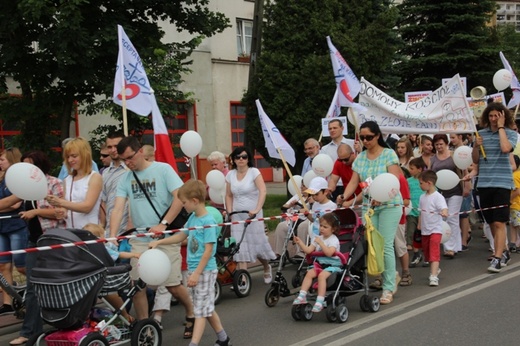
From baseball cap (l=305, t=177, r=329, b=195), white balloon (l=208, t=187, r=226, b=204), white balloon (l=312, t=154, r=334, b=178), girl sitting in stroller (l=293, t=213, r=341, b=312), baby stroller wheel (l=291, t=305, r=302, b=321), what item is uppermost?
white balloon (l=312, t=154, r=334, b=178)

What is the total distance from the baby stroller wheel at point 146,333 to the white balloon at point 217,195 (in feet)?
11.8

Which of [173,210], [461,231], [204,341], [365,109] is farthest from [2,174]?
[461,231]

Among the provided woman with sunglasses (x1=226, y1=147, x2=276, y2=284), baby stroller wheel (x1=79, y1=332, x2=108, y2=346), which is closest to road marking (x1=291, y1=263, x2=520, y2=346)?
baby stroller wheel (x1=79, y1=332, x2=108, y2=346)

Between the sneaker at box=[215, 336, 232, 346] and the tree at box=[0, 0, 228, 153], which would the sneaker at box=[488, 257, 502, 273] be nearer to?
the sneaker at box=[215, 336, 232, 346]

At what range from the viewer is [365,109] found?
9.54 m

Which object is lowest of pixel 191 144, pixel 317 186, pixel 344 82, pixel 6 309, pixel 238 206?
pixel 6 309

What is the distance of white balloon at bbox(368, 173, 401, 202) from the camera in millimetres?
6742

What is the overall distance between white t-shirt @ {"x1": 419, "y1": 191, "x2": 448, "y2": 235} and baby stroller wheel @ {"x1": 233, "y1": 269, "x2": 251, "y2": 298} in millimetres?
2423

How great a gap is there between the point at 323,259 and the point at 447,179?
3.73 metres

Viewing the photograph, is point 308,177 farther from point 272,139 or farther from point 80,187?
point 80,187

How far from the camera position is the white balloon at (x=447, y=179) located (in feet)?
31.6

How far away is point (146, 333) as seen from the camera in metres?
5.48

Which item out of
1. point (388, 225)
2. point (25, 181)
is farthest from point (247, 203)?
point (25, 181)

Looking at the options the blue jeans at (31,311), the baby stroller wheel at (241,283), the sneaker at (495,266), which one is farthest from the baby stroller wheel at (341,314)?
the sneaker at (495,266)
